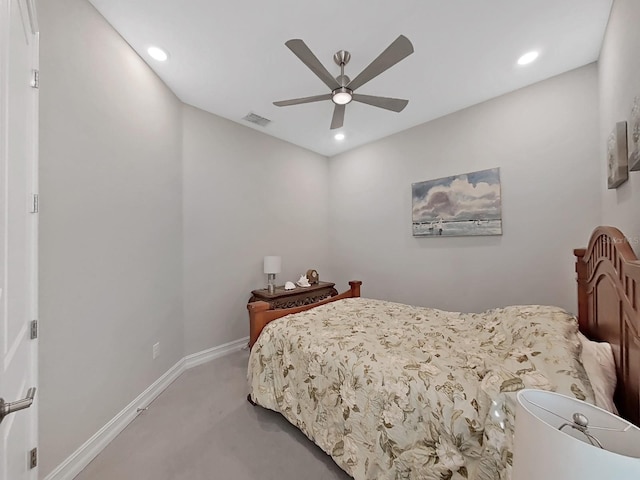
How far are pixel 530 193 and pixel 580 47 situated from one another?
3.87 ft

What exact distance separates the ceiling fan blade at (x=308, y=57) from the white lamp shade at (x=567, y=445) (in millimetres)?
1960

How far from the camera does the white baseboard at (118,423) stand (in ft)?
4.73

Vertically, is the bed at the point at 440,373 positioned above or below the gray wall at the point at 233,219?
below

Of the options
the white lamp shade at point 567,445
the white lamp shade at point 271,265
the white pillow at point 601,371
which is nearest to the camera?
the white lamp shade at point 567,445

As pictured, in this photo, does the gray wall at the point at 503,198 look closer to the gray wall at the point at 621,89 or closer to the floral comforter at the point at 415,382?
the gray wall at the point at 621,89

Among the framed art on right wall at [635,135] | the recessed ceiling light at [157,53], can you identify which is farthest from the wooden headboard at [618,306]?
the recessed ceiling light at [157,53]

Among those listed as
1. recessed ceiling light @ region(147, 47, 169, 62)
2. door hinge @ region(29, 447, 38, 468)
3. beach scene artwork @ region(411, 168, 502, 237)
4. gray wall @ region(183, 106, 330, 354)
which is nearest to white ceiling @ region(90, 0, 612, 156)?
recessed ceiling light @ region(147, 47, 169, 62)

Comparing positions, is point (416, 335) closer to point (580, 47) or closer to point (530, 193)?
point (530, 193)

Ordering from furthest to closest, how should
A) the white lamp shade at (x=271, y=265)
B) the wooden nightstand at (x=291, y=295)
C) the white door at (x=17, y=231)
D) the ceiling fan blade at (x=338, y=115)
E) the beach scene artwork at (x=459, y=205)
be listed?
1. the white lamp shade at (x=271, y=265)
2. the wooden nightstand at (x=291, y=295)
3. the beach scene artwork at (x=459, y=205)
4. the ceiling fan blade at (x=338, y=115)
5. the white door at (x=17, y=231)

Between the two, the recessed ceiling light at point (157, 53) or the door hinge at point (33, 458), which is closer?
the door hinge at point (33, 458)

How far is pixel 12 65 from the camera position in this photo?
0.92 m

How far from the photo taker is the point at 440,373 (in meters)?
1.26

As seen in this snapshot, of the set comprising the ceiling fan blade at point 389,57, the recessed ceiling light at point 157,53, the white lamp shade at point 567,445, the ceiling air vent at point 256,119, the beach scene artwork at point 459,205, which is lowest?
the white lamp shade at point 567,445

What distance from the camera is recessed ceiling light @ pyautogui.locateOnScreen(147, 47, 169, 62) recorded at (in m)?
2.03
